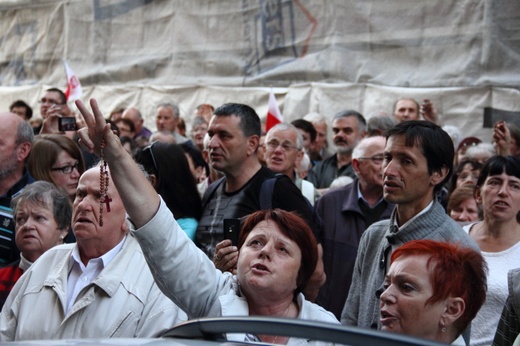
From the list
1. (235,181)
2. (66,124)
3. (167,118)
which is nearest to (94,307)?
(235,181)

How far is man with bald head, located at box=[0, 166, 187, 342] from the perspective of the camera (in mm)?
4848

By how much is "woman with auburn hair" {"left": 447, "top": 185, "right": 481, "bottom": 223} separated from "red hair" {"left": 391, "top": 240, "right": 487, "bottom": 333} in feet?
10.2

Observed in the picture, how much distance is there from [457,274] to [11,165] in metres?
3.74

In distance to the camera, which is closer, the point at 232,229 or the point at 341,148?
the point at 232,229

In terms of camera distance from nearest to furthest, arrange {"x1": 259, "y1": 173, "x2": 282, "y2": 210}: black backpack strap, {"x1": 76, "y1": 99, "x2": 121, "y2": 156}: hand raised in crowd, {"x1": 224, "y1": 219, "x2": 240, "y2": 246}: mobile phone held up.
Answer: {"x1": 76, "y1": 99, "x2": 121, "y2": 156}: hand raised in crowd < {"x1": 224, "y1": 219, "x2": 240, "y2": 246}: mobile phone held up < {"x1": 259, "y1": 173, "x2": 282, "y2": 210}: black backpack strap

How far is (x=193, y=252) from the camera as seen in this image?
4.13m

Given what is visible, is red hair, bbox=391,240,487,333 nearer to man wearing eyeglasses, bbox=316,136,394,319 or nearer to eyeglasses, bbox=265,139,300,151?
man wearing eyeglasses, bbox=316,136,394,319

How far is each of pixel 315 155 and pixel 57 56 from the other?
6.67 metres

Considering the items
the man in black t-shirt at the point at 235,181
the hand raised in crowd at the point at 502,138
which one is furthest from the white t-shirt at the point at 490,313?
the hand raised in crowd at the point at 502,138

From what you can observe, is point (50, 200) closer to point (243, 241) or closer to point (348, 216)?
point (243, 241)

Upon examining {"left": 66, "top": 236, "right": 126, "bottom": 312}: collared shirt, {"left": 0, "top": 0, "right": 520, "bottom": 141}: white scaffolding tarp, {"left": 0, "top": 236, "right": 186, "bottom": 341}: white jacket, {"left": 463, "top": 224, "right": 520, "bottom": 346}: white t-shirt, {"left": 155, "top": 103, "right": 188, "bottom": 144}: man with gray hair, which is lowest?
{"left": 463, "top": 224, "right": 520, "bottom": 346}: white t-shirt

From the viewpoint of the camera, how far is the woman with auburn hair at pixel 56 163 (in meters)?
7.28

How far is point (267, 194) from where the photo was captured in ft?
20.7

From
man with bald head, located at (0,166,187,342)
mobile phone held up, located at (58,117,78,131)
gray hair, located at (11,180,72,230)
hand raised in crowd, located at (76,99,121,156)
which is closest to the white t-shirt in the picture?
man with bald head, located at (0,166,187,342)
